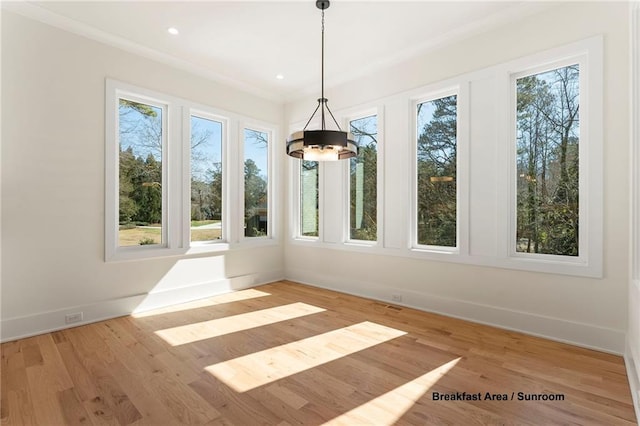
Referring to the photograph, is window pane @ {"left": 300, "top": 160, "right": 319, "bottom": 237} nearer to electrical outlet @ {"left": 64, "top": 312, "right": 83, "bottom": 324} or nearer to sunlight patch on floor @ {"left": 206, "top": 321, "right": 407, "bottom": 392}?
sunlight patch on floor @ {"left": 206, "top": 321, "right": 407, "bottom": 392}

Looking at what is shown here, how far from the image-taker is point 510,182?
3.45 metres

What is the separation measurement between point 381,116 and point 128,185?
3543mm

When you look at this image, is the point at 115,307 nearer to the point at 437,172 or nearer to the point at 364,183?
the point at 364,183

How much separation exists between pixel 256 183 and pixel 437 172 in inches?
120

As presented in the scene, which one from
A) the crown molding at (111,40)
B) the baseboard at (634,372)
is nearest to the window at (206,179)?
the crown molding at (111,40)

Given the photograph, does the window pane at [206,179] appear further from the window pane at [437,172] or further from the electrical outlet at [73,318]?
the window pane at [437,172]

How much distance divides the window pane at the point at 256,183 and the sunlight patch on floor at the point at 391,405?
3.77 meters

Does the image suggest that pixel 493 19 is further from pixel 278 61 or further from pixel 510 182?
pixel 278 61

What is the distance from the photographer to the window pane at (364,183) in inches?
186

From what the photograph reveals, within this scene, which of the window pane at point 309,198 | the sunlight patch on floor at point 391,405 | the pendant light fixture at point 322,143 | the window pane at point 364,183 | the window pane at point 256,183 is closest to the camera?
the sunlight patch on floor at point 391,405

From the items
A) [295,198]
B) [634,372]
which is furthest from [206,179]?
[634,372]

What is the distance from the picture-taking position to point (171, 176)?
4359 mm

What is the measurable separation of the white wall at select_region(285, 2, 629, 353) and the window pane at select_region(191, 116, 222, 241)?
1944 millimetres

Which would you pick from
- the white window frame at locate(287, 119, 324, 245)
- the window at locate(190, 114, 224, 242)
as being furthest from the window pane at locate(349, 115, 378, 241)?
the window at locate(190, 114, 224, 242)
